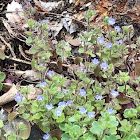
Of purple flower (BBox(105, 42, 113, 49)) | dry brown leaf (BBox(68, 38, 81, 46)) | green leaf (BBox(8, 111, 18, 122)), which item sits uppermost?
purple flower (BBox(105, 42, 113, 49))

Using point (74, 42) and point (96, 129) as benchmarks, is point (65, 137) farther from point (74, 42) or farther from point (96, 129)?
point (74, 42)

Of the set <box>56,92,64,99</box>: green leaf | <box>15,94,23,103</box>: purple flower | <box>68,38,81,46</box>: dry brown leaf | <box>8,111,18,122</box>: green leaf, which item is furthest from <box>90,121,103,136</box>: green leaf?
<box>68,38,81,46</box>: dry brown leaf

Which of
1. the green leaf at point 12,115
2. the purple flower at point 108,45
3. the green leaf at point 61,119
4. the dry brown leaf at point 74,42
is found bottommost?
the green leaf at point 12,115

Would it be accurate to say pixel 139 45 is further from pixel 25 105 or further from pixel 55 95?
pixel 25 105

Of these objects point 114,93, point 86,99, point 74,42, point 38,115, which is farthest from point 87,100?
point 74,42

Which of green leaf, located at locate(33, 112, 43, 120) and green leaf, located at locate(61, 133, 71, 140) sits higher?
green leaf, located at locate(33, 112, 43, 120)

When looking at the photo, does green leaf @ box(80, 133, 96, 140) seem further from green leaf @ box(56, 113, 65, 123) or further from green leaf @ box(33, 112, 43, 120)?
green leaf @ box(33, 112, 43, 120)

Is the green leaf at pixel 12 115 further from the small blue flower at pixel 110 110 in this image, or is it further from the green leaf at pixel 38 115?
the small blue flower at pixel 110 110

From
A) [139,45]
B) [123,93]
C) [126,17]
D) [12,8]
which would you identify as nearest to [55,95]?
[123,93]

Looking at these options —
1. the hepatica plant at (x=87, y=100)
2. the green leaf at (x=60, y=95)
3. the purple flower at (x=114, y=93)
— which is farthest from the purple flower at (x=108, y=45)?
the green leaf at (x=60, y=95)
